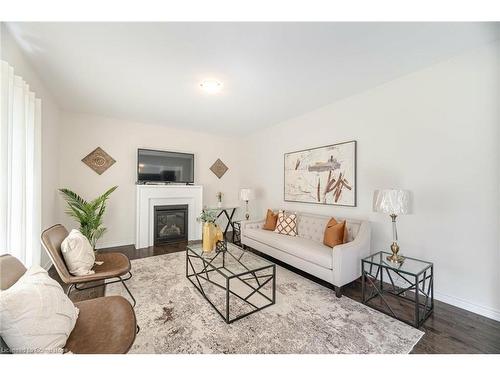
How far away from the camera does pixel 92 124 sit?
385cm

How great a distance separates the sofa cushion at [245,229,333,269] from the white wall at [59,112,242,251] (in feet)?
7.26

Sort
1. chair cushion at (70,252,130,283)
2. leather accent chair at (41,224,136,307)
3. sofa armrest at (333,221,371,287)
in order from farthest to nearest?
sofa armrest at (333,221,371,287) < chair cushion at (70,252,130,283) < leather accent chair at (41,224,136,307)

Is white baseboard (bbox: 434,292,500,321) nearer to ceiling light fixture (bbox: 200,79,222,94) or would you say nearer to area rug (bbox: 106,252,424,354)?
area rug (bbox: 106,252,424,354)

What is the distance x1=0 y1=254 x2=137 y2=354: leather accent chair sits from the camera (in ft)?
3.61

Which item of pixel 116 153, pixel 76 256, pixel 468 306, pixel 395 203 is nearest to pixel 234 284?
pixel 76 256

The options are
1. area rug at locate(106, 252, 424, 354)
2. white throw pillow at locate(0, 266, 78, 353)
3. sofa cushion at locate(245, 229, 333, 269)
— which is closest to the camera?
white throw pillow at locate(0, 266, 78, 353)

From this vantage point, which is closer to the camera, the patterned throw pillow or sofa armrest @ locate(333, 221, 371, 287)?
sofa armrest @ locate(333, 221, 371, 287)

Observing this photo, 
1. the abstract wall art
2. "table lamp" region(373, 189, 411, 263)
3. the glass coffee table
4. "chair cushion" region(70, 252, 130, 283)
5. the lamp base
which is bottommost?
the glass coffee table

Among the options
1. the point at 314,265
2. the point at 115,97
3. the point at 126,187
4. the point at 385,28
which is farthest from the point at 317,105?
the point at 126,187

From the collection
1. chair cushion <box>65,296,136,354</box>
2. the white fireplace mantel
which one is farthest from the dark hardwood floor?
the white fireplace mantel

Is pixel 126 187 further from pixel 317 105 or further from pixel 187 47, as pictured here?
pixel 317 105

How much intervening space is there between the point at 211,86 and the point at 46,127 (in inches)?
92.8
